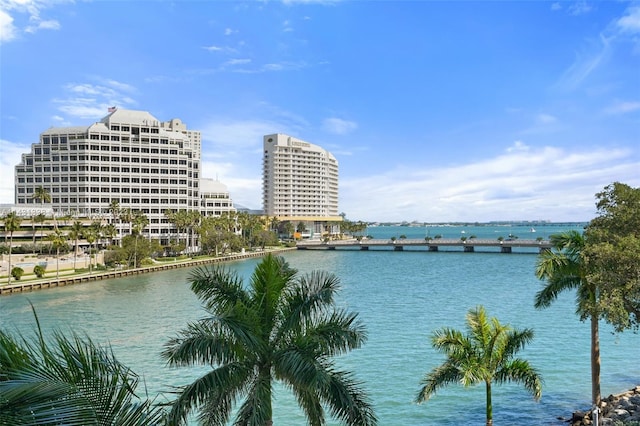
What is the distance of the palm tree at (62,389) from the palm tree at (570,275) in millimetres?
18648

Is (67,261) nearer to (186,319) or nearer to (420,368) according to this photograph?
(186,319)

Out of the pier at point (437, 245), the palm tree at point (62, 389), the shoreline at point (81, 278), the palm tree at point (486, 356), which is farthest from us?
the pier at point (437, 245)

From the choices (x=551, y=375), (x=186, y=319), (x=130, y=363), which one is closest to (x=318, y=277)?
(x=551, y=375)

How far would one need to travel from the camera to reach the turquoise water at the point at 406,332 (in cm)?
2503

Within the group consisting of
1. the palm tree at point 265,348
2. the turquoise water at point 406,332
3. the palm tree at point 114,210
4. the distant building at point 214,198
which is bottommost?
the turquoise water at point 406,332

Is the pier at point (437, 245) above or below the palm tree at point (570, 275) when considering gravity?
below

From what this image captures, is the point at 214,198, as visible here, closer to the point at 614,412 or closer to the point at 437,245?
the point at 437,245

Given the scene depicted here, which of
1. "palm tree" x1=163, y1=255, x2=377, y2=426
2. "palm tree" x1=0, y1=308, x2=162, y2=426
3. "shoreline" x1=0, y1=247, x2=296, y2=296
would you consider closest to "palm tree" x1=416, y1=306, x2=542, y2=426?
"palm tree" x1=163, y1=255, x2=377, y2=426

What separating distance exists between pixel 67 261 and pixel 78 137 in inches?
2604

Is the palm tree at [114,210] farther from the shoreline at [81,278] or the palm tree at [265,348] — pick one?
the palm tree at [265,348]

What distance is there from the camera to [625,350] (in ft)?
116

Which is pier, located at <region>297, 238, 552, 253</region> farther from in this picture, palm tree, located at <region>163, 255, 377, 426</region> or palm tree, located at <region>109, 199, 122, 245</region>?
palm tree, located at <region>163, 255, 377, 426</region>

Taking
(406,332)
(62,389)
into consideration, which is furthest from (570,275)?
(406,332)

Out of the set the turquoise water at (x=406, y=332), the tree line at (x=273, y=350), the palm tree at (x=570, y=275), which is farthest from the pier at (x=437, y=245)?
the tree line at (x=273, y=350)
